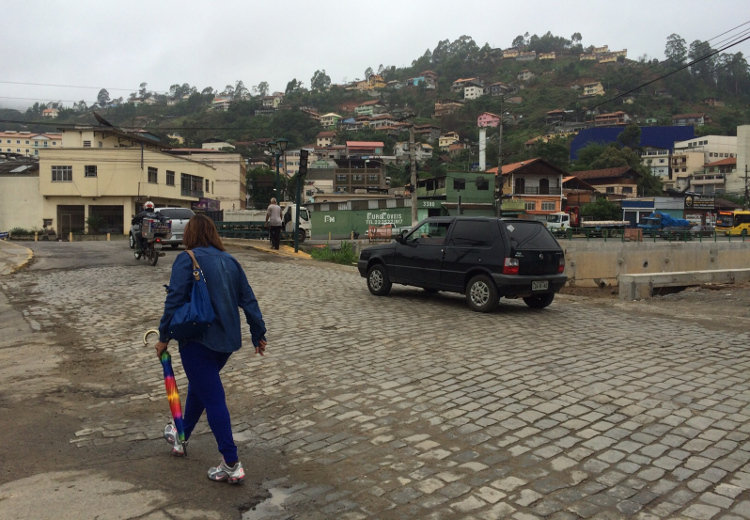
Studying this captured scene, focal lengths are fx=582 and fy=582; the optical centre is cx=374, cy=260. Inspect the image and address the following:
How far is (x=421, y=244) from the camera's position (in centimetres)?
1119

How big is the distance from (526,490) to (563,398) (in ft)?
6.37

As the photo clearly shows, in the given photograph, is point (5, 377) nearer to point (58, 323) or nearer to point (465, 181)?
point (58, 323)

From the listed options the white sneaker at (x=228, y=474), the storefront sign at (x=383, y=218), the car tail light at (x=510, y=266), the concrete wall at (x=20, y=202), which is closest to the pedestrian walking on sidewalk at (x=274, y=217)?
the car tail light at (x=510, y=266)

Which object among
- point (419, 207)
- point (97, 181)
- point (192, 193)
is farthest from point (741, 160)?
point (97, 181)

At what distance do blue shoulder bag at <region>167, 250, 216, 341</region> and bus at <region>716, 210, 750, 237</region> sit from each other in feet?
167

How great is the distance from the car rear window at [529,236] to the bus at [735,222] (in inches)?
1695

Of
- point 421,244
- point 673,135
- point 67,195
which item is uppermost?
point 673,135

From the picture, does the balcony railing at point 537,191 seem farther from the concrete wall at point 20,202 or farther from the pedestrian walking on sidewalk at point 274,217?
the concrete wall at point 20,202

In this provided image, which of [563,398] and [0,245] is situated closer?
[563,398]

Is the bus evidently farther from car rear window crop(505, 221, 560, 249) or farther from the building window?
the building window

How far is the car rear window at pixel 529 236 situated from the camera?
9977mm

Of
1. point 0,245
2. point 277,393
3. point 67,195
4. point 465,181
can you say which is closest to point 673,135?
point 465,181

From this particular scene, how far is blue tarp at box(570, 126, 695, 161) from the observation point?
4099 inches

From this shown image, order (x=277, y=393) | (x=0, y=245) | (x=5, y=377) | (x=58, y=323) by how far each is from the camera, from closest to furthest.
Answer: (x=277, y=393), (x=5, y=377), (x=58, y=323), (x=0, y=245)
